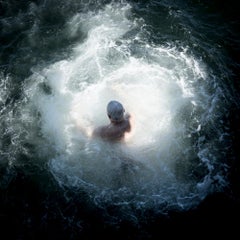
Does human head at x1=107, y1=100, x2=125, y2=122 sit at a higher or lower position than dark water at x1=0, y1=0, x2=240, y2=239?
higher

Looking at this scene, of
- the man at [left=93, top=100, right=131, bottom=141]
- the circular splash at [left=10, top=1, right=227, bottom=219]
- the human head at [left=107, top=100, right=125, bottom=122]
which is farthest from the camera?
the circular splash at [left=10, top=1, right=227, bottom=219]

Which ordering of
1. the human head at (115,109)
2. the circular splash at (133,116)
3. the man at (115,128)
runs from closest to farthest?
the human head at (115,109) < the man at (115,128) < the circular splash at (133,116)

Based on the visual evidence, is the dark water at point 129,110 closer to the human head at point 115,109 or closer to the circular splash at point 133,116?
the circular splash at point 133,116

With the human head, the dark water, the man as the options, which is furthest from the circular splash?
the human head

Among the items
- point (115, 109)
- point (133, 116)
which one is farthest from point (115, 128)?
point (133, 116)

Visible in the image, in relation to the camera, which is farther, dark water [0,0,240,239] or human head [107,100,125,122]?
dark water [0,0,240,239]

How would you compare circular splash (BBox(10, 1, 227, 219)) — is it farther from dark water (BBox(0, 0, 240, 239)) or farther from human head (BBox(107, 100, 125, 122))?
human head (BBox(107, 100, 125, 122))

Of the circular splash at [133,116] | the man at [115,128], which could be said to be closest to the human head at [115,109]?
the man at [115,128]

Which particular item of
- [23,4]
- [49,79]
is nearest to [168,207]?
[49,79]

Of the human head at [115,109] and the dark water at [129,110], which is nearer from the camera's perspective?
the human head at [115,109]

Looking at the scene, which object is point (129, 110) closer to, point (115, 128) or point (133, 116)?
point (133, 116)
